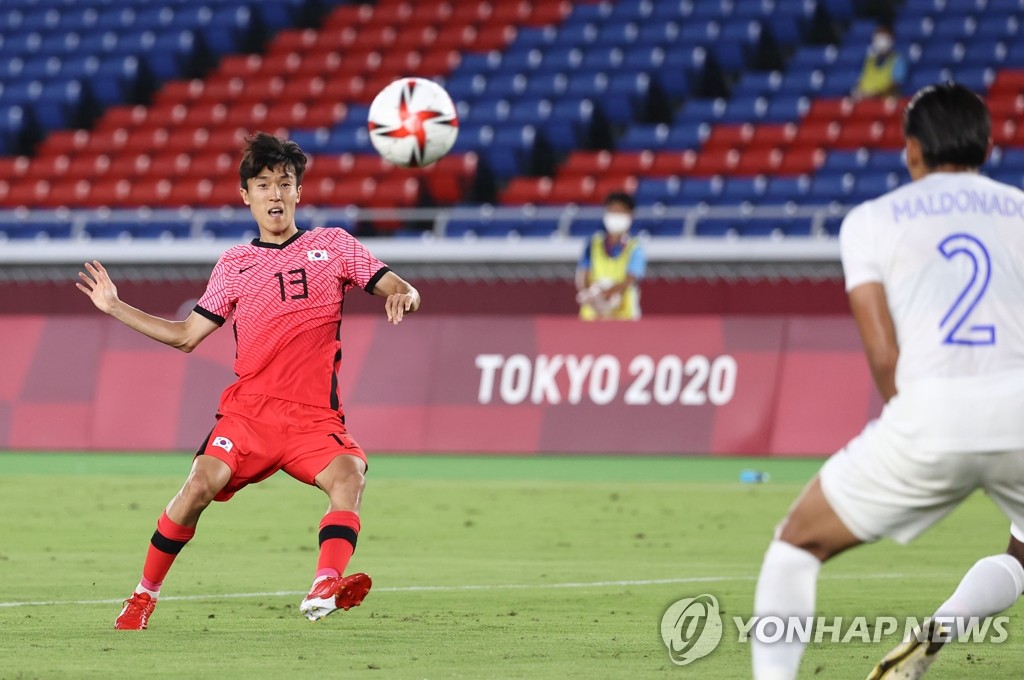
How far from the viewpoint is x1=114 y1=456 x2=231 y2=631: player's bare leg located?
8.06 metres

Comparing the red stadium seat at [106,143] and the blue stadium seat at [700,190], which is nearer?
the blue stadium seat at [700,190]

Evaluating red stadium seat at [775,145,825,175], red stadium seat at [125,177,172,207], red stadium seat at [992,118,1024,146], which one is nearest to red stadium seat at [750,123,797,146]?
red stadium seat at [775,145,825,175]

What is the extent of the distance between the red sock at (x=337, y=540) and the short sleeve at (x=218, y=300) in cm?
111

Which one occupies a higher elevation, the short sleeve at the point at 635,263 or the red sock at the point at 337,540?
the red sock at the point at 337,540

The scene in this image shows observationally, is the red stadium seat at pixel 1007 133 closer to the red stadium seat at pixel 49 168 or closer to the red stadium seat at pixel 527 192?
the red stadium seat at pixel 527 192

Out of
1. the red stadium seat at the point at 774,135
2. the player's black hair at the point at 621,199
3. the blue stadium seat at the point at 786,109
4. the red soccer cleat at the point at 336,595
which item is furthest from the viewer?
the blue stadium seat at the point at 786,109

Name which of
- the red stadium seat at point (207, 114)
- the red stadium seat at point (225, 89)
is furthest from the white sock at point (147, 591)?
the red stadium seat at point (225, 89)

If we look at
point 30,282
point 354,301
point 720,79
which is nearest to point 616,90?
point 720,79

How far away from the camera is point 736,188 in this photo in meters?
24.2

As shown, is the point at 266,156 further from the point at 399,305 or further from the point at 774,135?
the point at 774,135

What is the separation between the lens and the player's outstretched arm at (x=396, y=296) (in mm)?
7973

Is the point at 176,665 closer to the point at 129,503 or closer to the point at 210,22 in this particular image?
the point at 129,503

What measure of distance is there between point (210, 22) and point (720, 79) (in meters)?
9.75

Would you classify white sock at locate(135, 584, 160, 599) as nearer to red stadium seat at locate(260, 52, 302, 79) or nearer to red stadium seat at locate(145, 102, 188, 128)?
red stadium seat at locate(145, 102, 188, 128)
